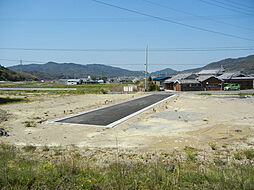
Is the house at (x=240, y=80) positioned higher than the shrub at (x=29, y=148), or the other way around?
the house at (x=240, y=80)

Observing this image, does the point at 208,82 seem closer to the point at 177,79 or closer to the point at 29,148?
the point at 177,79

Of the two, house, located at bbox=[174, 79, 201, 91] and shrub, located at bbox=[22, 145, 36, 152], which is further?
house, located at bbox=[174, 79, 201, 91]

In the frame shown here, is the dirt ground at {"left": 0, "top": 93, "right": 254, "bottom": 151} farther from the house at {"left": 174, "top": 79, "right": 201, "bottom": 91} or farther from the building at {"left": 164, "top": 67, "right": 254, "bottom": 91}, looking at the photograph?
the building at {"left": 164, "top": 67, "right": 254, "bottom": 91}

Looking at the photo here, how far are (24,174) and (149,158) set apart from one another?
4077 millimetres

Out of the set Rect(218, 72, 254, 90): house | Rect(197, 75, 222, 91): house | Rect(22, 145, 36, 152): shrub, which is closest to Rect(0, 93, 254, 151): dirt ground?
Rect(22, 145, 36, 152): shrub

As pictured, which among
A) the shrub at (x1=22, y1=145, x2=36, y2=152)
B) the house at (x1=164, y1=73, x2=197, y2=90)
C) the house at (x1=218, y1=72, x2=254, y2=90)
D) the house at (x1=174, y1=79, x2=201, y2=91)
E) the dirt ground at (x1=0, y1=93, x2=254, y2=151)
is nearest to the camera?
the shrub at (x1=22, y1=145, x2=36, y2=152)

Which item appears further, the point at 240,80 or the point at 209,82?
the point at 240,80

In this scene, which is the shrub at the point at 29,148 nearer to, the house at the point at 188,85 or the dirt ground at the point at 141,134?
the dirt ground at the point at 141,134

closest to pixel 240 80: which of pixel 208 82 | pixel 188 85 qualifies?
pixel 208 82

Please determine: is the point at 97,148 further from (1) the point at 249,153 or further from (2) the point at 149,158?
(1) the point at 249,153

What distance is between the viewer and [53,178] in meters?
3.93

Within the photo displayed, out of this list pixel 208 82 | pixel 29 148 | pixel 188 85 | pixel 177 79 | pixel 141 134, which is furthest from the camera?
pixel 177 79

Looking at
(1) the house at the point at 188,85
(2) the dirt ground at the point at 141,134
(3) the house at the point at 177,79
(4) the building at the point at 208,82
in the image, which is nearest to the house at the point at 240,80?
(4) the building at the point at 208,82

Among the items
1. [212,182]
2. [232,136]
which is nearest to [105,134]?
[232,136]
